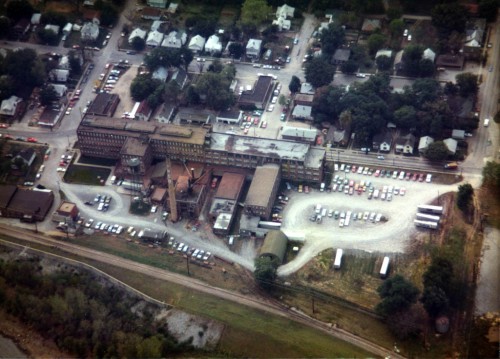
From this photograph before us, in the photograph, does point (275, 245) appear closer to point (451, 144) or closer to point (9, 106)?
point (451, 144)

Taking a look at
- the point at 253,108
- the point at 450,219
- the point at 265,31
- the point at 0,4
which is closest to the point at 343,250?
the point at 450,219

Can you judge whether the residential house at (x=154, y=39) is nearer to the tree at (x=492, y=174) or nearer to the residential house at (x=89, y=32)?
the residential house at (x=89, y=32)

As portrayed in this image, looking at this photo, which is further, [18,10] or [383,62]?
[18,10]

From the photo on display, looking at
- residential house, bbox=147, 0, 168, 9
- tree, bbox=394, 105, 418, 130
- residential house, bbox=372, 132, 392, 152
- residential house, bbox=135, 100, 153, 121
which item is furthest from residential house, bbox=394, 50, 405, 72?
residential house, bbox=147, 0, 168, 9

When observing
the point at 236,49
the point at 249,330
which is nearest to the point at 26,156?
the point at 236,49

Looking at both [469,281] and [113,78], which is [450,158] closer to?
[469,281]

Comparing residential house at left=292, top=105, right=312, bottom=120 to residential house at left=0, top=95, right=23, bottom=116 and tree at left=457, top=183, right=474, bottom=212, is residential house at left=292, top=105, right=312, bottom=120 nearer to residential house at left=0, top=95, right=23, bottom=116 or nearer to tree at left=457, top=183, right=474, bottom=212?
tree at left=457, top=183, right=474, bottom=212
